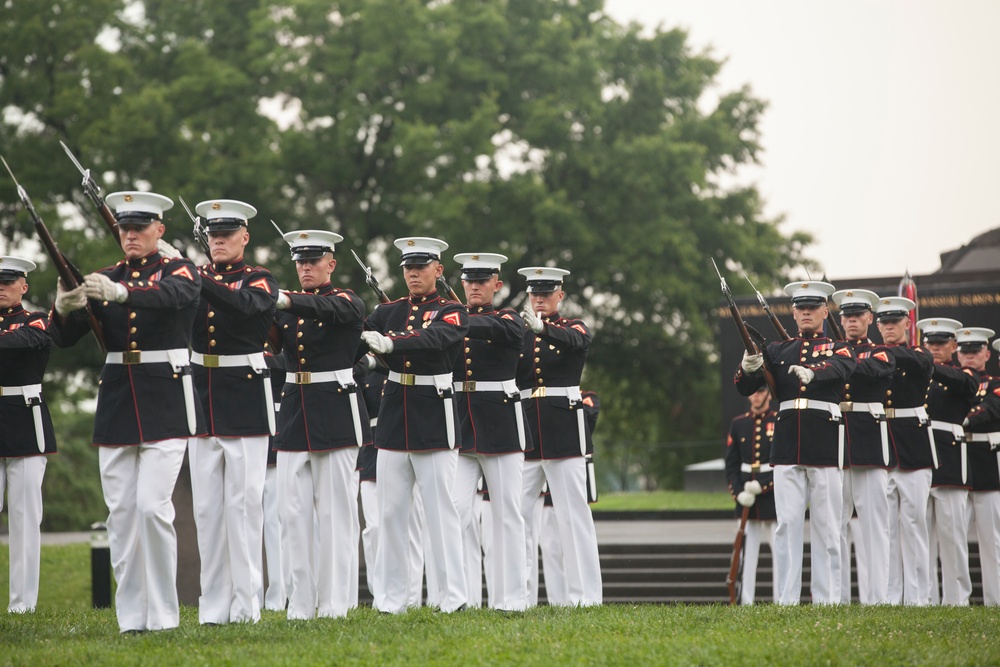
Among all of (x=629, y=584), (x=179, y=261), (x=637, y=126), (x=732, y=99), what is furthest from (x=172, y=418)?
(x=732, y=99)

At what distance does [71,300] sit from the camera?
742 cm

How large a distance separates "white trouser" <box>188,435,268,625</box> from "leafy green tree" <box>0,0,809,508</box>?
17818mm

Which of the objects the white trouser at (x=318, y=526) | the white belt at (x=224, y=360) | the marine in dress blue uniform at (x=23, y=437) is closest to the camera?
the white belt at (x=224, y=360)

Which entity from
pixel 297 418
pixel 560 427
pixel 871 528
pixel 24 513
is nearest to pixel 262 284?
pixel 297 418

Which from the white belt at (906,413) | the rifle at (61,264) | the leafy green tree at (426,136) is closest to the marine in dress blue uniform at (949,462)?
the white belt at (906,413)

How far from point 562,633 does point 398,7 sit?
21.7 m

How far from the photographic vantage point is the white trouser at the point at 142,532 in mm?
7738

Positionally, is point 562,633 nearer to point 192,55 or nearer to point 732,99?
point 192,55

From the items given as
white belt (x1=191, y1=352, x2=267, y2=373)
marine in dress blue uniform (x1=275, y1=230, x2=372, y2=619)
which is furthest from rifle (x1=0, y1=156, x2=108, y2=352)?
marine in dress blue uniform (x1=275, y1=230, x2=372, y2=619)

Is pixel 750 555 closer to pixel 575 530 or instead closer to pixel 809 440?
pixel 809 440

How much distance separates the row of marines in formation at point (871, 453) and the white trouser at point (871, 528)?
0.01 metres

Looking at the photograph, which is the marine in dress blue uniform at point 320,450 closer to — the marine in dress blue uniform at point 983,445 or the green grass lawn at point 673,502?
the marine in dress blue uniform at point 983,445

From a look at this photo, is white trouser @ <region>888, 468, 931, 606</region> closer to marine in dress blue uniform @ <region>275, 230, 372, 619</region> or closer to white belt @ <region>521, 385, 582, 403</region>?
white belt @ <region>521, 385, 582, 403</region>

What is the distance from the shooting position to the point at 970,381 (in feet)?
43.1
